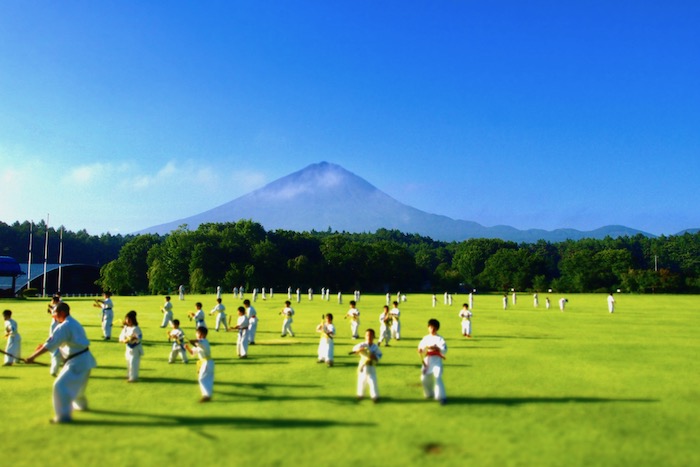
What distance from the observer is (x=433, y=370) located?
11.0m

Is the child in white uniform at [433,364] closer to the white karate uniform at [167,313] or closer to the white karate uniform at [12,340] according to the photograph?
the white karate uniform at [12,340]

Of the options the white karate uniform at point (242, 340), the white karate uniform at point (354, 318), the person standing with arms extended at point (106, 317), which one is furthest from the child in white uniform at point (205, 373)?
the person standing with arms extended at point (106, 317)

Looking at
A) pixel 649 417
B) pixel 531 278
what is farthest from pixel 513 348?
pixel 531 278

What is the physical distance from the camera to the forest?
3110 inches

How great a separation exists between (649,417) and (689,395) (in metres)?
2.73

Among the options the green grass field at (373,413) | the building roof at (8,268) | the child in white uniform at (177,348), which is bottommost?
the green grass field at (373,413)

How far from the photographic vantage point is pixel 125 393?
11.9 metres

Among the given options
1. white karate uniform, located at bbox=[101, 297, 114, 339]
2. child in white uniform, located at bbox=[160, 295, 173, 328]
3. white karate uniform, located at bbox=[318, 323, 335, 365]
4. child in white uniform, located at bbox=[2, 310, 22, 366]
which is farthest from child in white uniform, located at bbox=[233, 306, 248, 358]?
child in white uniform, located at bbox=[160, 295, 173, 328]

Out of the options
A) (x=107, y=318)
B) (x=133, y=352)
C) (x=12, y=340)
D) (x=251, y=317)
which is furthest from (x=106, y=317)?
(x=133, y=352)

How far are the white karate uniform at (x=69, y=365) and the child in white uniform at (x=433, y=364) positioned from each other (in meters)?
6.62

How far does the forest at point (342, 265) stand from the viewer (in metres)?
79.0

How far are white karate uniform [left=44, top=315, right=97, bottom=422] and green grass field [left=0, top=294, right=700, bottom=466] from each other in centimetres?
Answer: 39

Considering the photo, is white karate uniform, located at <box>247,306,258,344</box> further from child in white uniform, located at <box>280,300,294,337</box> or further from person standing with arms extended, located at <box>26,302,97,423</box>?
person standing with arms extended, located at <box>26,302,97,423</box>

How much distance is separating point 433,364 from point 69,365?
7069 millimetres
